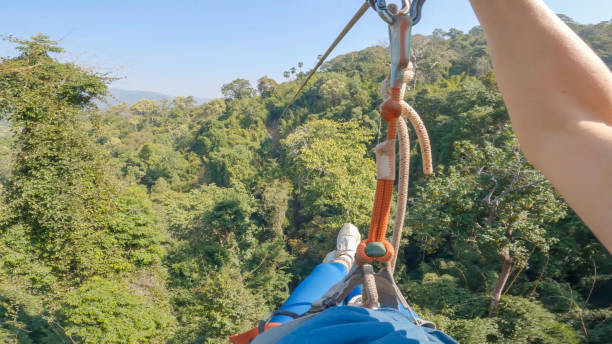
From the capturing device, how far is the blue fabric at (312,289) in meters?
1.59

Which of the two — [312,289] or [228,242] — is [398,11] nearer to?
[312,289]

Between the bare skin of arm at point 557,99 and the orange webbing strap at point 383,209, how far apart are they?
1.46ft

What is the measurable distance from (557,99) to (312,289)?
1.58 metres

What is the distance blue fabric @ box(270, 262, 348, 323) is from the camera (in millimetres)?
1589

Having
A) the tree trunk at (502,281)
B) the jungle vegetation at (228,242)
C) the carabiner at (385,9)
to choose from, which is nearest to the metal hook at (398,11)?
the carabiner at (385,9)

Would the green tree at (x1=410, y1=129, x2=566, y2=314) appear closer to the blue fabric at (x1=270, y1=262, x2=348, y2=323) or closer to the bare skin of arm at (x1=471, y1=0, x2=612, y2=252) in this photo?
the blue fabric at (x1=270, y1=262, x2=348, y2=323)

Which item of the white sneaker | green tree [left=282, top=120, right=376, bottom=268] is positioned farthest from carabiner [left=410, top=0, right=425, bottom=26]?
green tree [left=282, top=120, right=376, bottom=268]

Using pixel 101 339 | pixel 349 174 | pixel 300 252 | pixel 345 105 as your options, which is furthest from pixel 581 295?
pixel 345 105

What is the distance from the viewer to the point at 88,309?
603cm

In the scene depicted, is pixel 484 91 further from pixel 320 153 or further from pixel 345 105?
pixel 345 105

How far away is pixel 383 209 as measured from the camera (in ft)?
3.41

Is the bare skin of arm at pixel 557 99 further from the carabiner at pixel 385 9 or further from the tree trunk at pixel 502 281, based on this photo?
the tree trunk at pixel 502 281

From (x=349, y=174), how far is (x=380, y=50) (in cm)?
3201

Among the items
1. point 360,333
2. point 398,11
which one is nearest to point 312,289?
point 360,333
